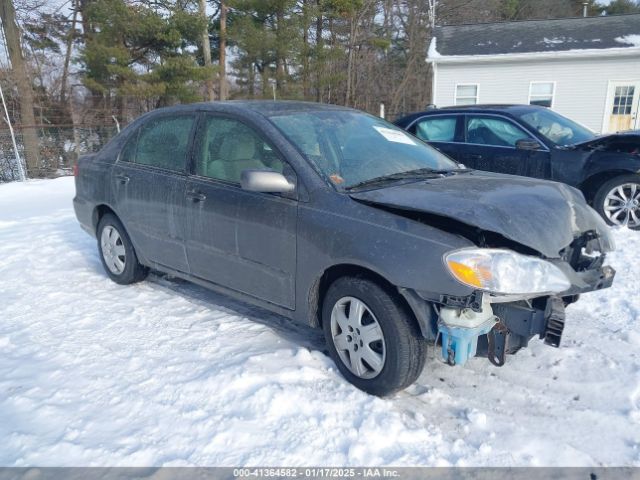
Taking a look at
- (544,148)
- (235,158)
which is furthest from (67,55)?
(235,158)

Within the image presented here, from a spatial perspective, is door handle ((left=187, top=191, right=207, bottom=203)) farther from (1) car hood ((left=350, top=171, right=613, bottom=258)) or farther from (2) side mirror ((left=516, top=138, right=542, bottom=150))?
(2) side mirror ((left=516, top=138, right=542, bottom=150))

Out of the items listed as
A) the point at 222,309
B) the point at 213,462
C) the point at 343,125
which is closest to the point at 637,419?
the point at 213,462

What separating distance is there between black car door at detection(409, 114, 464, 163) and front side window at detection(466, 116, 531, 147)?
0.15 m

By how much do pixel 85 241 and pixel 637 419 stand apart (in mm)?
6131

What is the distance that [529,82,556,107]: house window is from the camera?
1742 cm

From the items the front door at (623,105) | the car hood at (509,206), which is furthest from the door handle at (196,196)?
the front door at (623,105)

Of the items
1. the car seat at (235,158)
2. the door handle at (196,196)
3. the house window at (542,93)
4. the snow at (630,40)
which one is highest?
the snow at (630,40)

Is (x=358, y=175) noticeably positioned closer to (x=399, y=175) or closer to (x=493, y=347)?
(x=399, y=175)

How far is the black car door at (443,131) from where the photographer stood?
7.18 metres

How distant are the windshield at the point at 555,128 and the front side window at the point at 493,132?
0.19 m

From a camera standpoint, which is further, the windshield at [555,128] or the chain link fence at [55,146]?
the chain link fence at [55,146]

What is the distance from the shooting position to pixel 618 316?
155 inches

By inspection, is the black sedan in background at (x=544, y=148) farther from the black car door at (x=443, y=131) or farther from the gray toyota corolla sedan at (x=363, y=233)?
the gray toyota corolla sedan at (x=363, y=233)

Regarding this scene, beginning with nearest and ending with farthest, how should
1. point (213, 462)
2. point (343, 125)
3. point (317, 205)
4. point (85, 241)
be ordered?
point (213, 462), point (317, 205), point (343, 125), point (85, 241)
